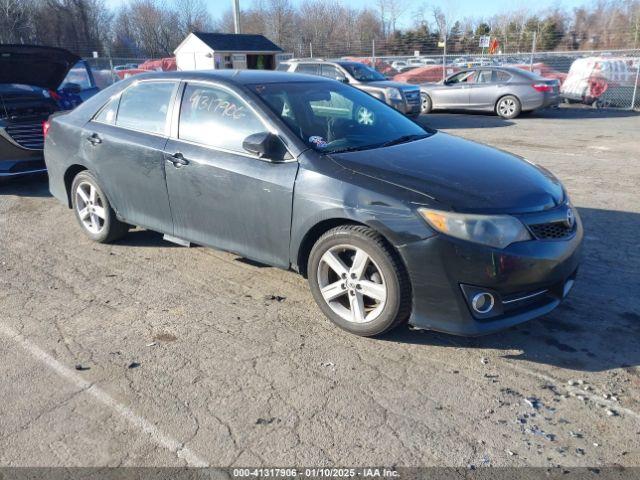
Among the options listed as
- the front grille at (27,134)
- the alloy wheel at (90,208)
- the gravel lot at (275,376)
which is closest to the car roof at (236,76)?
the alloy wheel at (90,208)

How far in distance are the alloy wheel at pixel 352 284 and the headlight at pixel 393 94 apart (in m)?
10.6

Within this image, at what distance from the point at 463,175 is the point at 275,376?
1.73 metres

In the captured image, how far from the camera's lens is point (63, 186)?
5598mm

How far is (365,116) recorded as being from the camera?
14.9 ft

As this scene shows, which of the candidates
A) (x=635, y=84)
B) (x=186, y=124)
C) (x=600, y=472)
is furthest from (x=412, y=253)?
(x=635, y=84)

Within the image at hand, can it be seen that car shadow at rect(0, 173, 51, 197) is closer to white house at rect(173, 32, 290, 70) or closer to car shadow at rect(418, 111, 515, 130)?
car shadow at rect(418, 111, 515, 130)

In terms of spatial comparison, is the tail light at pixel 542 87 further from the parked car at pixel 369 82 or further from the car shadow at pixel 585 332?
the car shadow at pixel 585 332

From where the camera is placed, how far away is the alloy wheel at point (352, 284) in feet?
11.3

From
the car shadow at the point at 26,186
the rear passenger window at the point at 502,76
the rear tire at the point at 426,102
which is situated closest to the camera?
the car shadow at the point at 26,186

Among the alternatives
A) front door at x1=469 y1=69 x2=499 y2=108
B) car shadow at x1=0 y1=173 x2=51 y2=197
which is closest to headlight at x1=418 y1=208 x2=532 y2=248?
car shadow at x1=0 y1=173 x2=51 y2=197

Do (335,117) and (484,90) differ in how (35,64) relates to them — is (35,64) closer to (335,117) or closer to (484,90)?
(335,117)

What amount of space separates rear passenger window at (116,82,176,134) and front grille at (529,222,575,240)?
9.73 ft

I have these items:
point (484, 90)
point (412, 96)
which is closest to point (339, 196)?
point (412, 96)

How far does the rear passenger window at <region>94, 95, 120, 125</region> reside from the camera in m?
5.05
